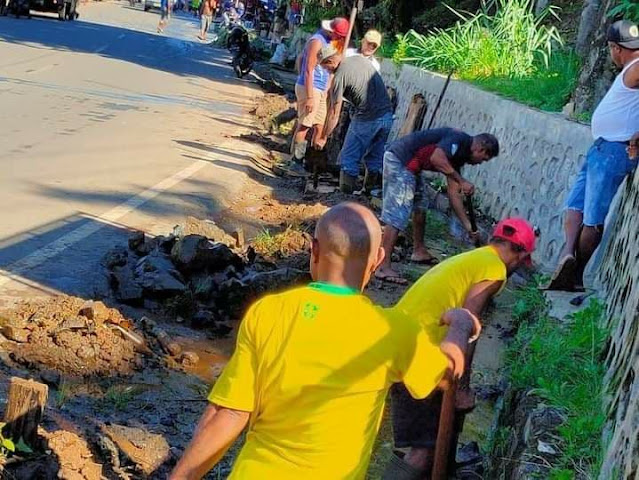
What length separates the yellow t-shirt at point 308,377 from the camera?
2646mm

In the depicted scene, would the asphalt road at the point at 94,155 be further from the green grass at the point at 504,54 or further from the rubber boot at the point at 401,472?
the green grass at the point at 504,54

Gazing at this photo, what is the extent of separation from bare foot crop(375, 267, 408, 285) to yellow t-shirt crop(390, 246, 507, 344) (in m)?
3.54

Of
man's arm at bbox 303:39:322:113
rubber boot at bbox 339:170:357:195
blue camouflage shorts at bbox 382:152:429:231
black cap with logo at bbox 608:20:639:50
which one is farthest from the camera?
man's arm at bbox 303:39:322:113

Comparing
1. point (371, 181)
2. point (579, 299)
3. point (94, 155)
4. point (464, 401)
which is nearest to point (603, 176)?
point (579, 299)

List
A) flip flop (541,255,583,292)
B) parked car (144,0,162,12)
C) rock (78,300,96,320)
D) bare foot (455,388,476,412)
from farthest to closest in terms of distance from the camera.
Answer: parked car (144,0,162,12), flip flop (541,255,583,292), rock (78,300,96,320), bare foot (455,388,476,412)

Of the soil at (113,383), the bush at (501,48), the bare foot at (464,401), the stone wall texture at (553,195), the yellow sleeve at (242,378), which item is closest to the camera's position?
the yellow sleeve at (242,378)

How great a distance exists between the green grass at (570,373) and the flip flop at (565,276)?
16cm

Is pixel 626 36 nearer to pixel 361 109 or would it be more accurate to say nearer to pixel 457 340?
pixel 457 340

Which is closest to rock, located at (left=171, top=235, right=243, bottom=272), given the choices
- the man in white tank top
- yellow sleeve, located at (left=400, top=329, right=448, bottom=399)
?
the man in white tank top

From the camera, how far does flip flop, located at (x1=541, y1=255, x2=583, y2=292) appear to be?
241 inches

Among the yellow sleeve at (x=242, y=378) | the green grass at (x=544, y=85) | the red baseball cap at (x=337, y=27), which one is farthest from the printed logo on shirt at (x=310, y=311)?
the red baseball cap at (x=337, y=27)

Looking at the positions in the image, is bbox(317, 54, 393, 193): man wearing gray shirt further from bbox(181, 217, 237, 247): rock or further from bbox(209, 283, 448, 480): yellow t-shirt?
bbox(209, 283, 448, 480): yellow t-shirt

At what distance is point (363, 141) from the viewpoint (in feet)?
35.2

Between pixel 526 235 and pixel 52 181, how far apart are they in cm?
624
